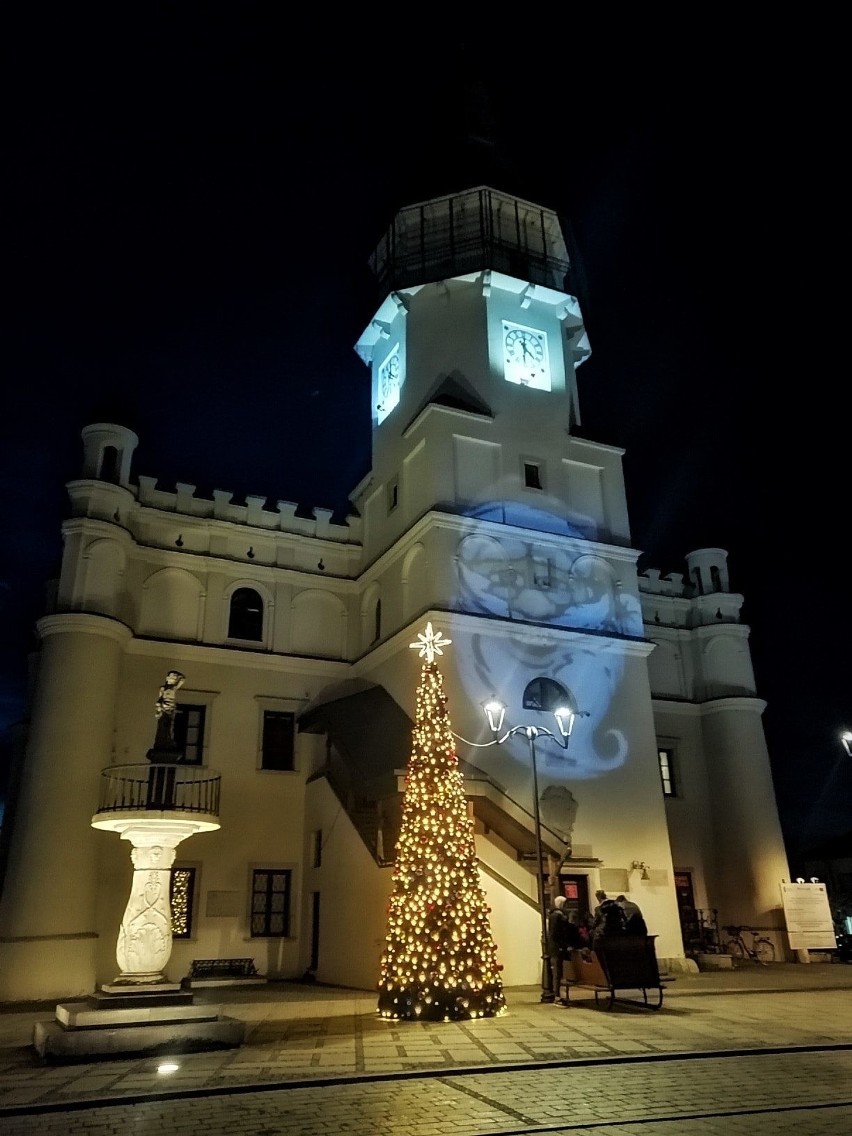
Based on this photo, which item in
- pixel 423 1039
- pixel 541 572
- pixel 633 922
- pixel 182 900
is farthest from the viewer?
pixel 541 572

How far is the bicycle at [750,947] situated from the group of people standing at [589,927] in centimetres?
1147

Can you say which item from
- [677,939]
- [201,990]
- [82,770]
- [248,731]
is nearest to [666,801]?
[677,939]

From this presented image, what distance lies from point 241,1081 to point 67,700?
537 inches

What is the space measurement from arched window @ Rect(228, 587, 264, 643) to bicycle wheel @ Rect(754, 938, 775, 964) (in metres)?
16.7

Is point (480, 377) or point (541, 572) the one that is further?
point (480, 377)

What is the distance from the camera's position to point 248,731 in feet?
74.8

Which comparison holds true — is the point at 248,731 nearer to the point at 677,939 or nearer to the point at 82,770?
the point at 82,770

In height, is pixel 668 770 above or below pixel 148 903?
above

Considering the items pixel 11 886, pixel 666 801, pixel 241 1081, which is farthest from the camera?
pixel 666 801

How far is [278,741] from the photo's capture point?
914 inches

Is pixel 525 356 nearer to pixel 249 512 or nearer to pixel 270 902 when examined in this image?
pixel 249 512

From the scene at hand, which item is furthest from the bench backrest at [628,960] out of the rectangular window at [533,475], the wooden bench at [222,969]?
the rectangular window at [533,475]

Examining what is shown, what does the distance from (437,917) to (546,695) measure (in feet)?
31.5

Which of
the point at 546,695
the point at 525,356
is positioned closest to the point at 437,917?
the point at 546,695
